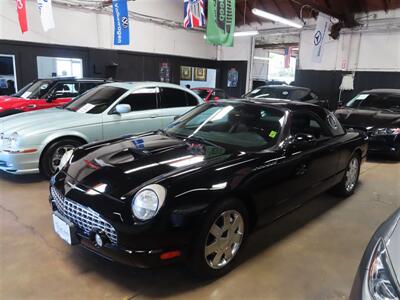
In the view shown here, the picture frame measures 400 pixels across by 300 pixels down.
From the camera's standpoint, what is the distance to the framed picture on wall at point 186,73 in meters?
14.2

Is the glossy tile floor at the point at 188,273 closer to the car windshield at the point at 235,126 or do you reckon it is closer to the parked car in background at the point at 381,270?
the parked car in background at the point at 381,270

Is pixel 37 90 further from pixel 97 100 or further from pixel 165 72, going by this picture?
pixel 165 72

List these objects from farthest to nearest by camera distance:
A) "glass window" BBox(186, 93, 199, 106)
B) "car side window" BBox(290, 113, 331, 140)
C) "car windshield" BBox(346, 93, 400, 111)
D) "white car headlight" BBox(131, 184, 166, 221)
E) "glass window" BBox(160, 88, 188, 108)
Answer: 1. "car windshield" BBox(346, 93, 400, 111)
2. "glass window" BBox(186, 93, 199, 106)
3. "glass window" BBox(160, 88, 188, 108)
4. "car side window" BBox(290, 113, 331, 140)
5. "white car headlight" BBox(131, 184, 166, 221)

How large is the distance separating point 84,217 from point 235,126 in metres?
1.60

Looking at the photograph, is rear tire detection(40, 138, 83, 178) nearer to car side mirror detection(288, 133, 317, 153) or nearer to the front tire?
the front tire

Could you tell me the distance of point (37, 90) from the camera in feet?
22.4

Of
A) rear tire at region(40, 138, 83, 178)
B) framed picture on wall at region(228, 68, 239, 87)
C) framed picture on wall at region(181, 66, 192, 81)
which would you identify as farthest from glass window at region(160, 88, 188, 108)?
framed picture on wall at region(228, 68, 239, 87)

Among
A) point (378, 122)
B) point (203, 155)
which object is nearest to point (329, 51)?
point (378, 122)

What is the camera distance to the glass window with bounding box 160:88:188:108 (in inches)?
211

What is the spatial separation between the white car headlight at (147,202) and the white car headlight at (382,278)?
1.18m

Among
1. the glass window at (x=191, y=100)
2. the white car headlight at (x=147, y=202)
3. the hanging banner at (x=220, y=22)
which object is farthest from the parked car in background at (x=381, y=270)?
the hanging banner at (x=220, y=22)

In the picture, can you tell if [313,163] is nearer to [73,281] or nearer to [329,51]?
[73,281]

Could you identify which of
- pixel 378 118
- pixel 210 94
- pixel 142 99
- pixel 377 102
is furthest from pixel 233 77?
pixel 142 99

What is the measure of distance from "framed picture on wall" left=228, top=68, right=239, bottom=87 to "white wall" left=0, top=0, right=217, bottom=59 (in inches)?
46.0
